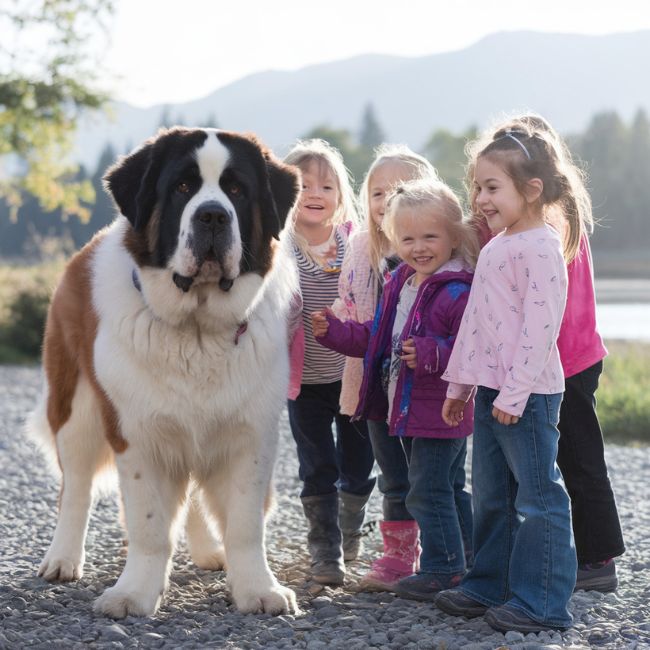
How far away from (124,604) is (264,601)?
1.57ft

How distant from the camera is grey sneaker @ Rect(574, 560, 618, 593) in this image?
373 cm

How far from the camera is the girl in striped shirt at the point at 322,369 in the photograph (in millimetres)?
4137

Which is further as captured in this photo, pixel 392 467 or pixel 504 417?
pixel 392 467

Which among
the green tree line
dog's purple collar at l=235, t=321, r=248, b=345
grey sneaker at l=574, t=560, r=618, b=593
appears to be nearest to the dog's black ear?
dog's purple collar at l=235, t=321, r=248, b=345

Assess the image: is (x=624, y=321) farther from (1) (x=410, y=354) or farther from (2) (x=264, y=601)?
(2) (x=264, y=601)

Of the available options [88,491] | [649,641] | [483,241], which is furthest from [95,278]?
[649,641]

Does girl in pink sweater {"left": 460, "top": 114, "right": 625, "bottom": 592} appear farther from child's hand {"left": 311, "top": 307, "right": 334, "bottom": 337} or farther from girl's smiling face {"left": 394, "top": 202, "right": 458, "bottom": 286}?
child's hand {"left": 311, "top": 307, "right": 334, "bottom": 337}

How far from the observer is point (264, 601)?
11.1 ft

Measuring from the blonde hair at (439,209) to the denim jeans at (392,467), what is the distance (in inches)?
31.5

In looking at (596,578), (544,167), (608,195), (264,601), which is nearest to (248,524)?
(264,601)

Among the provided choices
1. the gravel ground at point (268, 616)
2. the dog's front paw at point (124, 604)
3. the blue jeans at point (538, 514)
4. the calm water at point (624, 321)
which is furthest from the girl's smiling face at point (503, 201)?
the calm water at point (624, 321)

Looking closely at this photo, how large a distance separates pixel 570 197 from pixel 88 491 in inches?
85.6

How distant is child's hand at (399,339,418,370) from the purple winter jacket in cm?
1

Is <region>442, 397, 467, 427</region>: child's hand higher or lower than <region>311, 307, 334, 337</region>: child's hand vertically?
lower
